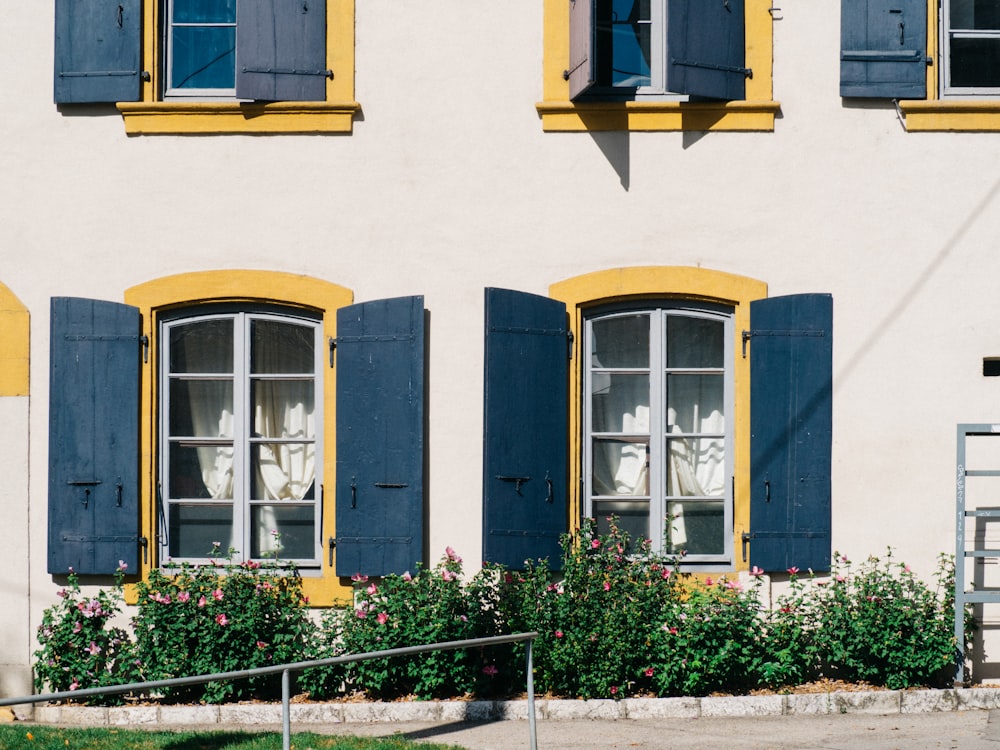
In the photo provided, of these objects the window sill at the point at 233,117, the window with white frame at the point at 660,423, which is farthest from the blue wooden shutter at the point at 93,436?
the window with white frame at the point at 660,423

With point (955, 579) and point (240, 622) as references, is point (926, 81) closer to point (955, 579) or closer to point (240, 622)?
point (955, 579)

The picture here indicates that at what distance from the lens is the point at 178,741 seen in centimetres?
690

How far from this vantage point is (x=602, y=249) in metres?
8.34

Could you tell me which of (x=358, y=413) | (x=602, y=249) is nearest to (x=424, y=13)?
(x=602, y=249)

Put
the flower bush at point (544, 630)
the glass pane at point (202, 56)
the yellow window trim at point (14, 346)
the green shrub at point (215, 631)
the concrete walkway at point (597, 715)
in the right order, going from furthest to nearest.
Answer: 1. the glass pane at point (202, 56)
2. the yellow window trim at point (14, 346)
3. the green shrub at point (215, 631)
4. the flower bush at point (544, 630)
5. the concrete walkway at point (597, 715)

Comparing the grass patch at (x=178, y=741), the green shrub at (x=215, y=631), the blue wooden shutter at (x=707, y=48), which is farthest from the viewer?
the blue wooden shutter at (x=707, y=48)

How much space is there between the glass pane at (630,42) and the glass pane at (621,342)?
154 centimetres

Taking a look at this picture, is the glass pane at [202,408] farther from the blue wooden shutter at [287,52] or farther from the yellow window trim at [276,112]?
the blue wooden shutter at [287,52]

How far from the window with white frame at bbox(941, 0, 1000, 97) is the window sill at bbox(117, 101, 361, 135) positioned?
381cm

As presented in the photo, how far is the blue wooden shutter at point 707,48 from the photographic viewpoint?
8117 mm

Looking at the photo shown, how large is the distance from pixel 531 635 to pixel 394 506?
70.0 inches

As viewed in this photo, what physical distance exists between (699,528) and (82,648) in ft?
12.9

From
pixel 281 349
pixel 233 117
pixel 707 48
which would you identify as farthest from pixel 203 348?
pixel 707 48

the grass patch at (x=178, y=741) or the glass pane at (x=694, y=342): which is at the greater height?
the glass pane at (x=694, y=342)
